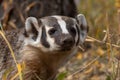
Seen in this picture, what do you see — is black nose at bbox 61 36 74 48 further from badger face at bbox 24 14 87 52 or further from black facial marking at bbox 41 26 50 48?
black facial marking at bbox 41 26 50 48

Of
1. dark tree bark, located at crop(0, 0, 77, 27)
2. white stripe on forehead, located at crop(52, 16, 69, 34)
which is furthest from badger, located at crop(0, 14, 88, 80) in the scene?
dark tree bark, located at crop(0, 0, 77, 27)

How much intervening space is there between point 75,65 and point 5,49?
1.57m

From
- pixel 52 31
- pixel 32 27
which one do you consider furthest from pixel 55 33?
pixel 32 27

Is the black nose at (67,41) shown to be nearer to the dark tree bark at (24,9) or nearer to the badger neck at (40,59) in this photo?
the badger neck at (40,59)

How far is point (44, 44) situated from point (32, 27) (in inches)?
8.0

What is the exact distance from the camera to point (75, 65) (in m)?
6.66

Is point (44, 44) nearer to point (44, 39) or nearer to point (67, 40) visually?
point (44, 39)

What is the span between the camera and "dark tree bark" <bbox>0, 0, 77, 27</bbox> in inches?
275

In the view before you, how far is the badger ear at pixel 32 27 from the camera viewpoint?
4.86 m

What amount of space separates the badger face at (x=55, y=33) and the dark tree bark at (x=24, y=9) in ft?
6.47

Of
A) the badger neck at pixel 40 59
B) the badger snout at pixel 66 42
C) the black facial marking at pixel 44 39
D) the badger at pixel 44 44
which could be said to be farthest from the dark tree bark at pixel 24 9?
the badger snout at pixel 66 42

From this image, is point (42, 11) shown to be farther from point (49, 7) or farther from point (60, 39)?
point (60, 39)

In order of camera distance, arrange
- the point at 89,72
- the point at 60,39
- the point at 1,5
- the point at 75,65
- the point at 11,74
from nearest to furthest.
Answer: the point at 60,39 < the point at 11,74 < the point at 89,72 < the point at 75,65 < the point at 1,5

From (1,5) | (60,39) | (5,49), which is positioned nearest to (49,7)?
(1,5)
